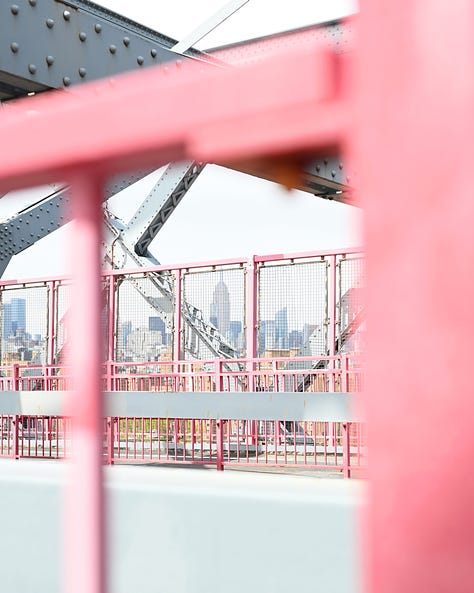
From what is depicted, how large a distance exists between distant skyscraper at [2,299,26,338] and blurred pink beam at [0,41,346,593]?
14.4m

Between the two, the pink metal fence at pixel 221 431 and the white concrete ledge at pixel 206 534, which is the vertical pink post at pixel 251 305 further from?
the white concrete ledge at pixel 206 534

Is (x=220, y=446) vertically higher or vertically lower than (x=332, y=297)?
lower

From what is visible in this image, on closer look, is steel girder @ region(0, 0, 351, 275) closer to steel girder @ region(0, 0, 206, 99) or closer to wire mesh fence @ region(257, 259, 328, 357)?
steel girder @ region(0, 0, 206, 99)

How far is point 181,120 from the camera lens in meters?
0.72

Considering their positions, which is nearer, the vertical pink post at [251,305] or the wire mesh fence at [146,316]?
the vertical pink post at [251,305]

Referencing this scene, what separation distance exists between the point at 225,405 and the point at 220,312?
888cm

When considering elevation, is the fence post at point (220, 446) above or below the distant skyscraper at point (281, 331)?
below

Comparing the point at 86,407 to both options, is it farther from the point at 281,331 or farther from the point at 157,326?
the point at 157,326

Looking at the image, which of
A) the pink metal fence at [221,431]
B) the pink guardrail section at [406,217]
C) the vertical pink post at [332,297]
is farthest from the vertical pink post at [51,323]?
the pink guardrail section at [406,217]

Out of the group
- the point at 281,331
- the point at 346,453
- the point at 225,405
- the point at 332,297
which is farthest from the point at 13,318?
the point at 225,405

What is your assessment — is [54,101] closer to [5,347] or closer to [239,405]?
[239,405]

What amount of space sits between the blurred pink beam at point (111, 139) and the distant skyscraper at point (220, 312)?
12604 mm

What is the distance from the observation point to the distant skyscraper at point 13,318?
50.0 feet

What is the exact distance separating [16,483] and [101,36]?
3245mm
